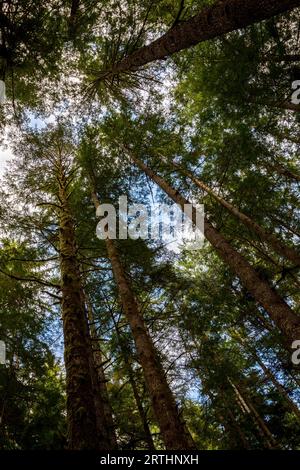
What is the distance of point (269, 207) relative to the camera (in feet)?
37.3

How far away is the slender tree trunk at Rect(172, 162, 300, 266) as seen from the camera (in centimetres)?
824

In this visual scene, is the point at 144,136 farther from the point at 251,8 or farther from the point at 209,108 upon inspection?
the point at 251,8

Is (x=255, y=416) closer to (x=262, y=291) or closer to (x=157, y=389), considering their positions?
(x=262, y=291)

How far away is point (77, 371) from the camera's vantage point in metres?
4.05

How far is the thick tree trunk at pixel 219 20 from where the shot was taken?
3604 mm

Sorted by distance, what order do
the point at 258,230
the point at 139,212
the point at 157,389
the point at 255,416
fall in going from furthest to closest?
the point at 255,416, the point at 139,212, the point at 258,230, the point at 157,389

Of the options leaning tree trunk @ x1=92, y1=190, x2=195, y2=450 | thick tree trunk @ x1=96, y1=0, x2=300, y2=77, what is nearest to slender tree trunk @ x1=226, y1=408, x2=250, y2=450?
leaning tree trunk @ x1=92, y1=190, x2=195, y2=450

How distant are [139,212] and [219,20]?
7306mm

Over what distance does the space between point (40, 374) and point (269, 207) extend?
9.37 metres

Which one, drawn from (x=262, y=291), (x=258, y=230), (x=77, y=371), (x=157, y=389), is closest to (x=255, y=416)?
(x=258, y=230)

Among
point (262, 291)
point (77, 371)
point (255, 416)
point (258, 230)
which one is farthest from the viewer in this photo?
point (255, 416)

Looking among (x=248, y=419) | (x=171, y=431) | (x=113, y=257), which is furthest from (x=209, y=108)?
(x=248, y=419)

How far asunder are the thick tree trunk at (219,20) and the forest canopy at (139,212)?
24 mm

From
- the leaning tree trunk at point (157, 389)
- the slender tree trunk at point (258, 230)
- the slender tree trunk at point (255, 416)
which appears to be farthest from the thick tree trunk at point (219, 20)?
the slender tree trunk at point (255, 416)
